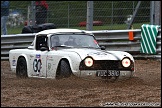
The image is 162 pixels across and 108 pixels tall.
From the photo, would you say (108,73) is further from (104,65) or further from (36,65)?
(36,65)

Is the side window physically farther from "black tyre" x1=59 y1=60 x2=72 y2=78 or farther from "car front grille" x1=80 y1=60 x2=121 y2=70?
"car front grille" x1=80 y1=60 x2=121 y2=70

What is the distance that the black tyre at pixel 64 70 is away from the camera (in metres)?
10.2

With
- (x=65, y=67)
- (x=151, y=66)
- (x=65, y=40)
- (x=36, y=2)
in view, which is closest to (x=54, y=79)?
(x=65, y=67)

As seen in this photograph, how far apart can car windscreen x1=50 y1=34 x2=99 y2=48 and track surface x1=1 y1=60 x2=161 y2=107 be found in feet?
2.92

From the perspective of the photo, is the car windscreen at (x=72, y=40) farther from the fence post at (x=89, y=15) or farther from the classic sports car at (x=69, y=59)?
the fence post at (x=89, y=15)

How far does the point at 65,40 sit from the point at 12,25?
6.58m

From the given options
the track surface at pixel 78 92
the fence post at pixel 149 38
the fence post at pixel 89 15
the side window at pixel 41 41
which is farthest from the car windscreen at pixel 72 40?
the fence post at pixel 89 15

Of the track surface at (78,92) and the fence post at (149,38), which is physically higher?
the fence post at (149,38)

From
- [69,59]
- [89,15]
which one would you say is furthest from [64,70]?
[89,15]

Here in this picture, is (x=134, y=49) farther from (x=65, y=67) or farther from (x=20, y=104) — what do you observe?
(x=20, y=104)

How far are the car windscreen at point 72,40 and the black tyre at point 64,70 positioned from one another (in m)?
0.92

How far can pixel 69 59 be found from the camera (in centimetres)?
1022

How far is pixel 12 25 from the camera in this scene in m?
17.7

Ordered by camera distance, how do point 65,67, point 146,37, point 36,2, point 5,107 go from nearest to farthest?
point 5,107
point 65,67
point 146,37
point 36,2
